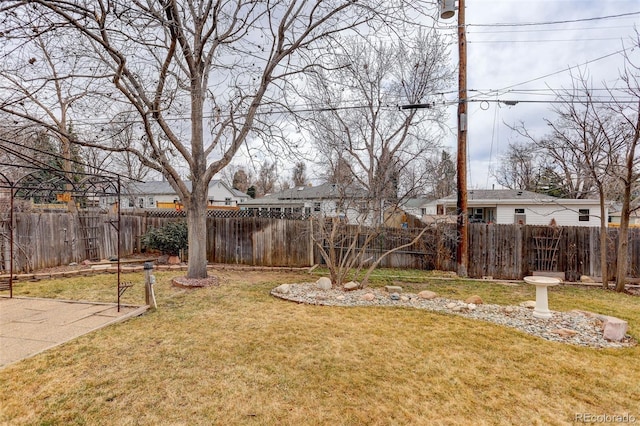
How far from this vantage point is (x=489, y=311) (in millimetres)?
5301

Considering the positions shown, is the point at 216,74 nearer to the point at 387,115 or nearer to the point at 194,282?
the point at 194,282

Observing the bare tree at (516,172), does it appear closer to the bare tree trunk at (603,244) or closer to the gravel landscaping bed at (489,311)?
the bare tree trunk at (603,244)

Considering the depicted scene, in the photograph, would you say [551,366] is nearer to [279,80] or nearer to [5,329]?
[5,329]

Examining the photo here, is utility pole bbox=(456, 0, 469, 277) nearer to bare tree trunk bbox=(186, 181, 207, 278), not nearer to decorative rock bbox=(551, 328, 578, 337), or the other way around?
decorative rock bbox=(551, 328, 578, 337)

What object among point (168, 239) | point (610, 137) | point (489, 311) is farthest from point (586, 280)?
point (168, 239)

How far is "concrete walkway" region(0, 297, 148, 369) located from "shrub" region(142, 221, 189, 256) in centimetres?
389

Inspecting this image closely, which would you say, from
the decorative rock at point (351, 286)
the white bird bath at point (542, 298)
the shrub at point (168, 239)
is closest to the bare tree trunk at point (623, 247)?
the white bird bath at point (542, 298)

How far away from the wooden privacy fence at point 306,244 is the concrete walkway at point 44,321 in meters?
3.33

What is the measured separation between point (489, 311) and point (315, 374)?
3644 mm

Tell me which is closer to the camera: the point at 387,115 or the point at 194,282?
the point at 194,282

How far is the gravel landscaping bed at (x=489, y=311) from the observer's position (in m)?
4.20

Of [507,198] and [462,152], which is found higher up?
[462,152]

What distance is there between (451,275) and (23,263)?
1112 cm

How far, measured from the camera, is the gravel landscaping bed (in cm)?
420
